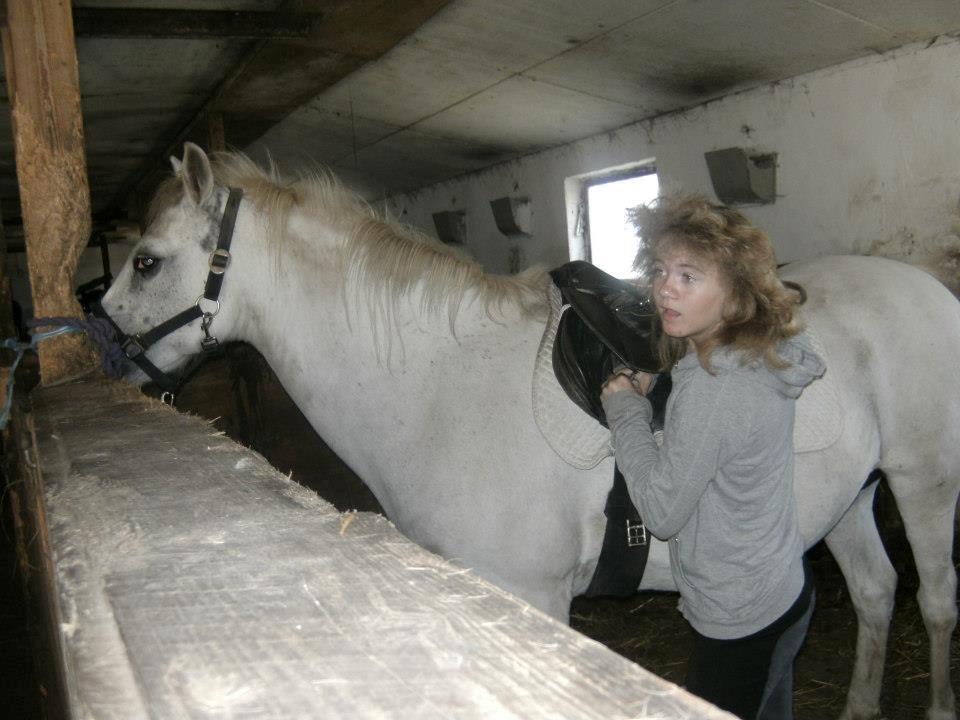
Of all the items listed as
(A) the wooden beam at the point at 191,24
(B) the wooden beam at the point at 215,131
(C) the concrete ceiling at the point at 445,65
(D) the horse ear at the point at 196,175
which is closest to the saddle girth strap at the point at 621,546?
(D) the horse ear at the point at 196,175

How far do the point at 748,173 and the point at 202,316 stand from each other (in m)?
3.25

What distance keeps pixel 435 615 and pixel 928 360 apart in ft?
6.92

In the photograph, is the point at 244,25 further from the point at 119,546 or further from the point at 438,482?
the point at 119,546

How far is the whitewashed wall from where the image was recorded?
3.40 metres

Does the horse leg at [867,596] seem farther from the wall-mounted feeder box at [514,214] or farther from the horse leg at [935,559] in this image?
the wall-mounted feeder box at [514,214]

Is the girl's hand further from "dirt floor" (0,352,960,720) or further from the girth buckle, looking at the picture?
"dirt floor" (0,352,960,720)

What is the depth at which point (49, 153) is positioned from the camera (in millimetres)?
2098

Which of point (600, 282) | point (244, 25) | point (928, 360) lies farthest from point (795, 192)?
point (244, 25)

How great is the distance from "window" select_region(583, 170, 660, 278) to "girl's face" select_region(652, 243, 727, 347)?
429cm

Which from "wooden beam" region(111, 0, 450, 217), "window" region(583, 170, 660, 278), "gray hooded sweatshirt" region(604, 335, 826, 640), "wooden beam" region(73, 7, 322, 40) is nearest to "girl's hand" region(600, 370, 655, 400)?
"gray hooded sweatshirt" region(604, 335, 826, 640)

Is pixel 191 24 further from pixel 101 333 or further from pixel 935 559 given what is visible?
pixel 935 559

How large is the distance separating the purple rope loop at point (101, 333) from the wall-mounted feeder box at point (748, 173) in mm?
3428

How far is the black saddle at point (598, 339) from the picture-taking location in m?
1.77

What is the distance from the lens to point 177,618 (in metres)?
0.54
